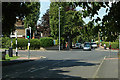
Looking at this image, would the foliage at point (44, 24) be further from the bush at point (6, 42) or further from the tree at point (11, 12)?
the tree at point (11, 12)

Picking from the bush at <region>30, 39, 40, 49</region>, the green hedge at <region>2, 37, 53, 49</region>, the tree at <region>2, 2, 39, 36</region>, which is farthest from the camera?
the bush at <region>30, 39, 40, 49</region>

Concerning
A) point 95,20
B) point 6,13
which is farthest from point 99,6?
point 6,13

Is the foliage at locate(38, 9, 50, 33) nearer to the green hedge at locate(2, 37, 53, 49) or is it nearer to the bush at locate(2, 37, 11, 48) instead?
the green hedge at locate(2, 37, 53, 49)

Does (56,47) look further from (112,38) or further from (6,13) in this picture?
(112,38)

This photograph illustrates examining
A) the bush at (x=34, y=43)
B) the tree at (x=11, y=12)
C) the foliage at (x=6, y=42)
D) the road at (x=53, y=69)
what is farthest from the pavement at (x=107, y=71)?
the foliage at (x=6, y=42)

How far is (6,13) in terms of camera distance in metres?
22.0

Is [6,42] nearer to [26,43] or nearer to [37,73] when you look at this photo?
[26,43]

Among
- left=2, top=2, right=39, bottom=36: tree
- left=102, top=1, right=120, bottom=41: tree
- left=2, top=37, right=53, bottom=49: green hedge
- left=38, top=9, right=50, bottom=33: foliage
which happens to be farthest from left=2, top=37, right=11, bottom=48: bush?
left=102, top=1, right=120, bottom=41: tree

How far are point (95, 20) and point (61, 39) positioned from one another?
55.1m

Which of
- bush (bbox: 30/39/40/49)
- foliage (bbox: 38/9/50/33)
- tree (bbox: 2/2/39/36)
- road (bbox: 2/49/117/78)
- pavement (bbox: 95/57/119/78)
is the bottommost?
road (bbox: 2/49/117/78)

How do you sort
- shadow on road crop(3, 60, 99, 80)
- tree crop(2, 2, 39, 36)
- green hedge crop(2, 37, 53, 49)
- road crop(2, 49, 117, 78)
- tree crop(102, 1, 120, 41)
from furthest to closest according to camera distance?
green hedge crop(2, 37, 53, 49) < tree crop(2, 2, 39, 36) < road crop(2, 49, 117, 78) < shadow on road crop(3, 60, 99, 80) < tree crop(102, 1, 120, 41)

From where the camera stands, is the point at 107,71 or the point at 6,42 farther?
the point at 6,42

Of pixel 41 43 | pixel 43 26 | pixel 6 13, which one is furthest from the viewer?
pixel 43 26

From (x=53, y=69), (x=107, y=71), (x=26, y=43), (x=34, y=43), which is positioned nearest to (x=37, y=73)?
(x=53, y=69)
